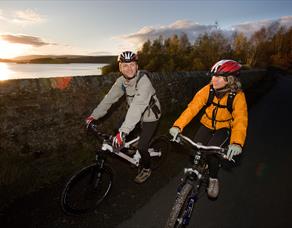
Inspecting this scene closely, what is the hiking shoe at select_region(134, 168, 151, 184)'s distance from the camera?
5.10m

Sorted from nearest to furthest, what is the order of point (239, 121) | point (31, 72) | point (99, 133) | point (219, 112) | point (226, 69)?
point (239, 121) < point (226, 69) < point (99, 133) < point (219, 112) < point (31, 72)

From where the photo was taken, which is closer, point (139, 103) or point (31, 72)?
point (139, 103)

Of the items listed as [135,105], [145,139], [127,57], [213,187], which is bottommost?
[213,187]

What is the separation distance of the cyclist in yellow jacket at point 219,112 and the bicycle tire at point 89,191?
4.81 feet

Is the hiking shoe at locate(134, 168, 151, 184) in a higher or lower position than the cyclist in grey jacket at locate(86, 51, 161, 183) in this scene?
lower

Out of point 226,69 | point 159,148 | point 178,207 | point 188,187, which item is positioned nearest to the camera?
point 178,207

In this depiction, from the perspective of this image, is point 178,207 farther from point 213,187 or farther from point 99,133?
point 99,133

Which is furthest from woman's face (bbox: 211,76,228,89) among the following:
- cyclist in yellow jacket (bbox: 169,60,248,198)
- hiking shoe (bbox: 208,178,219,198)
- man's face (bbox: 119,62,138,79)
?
hiking shoe (bbox: 208,178,219,198)

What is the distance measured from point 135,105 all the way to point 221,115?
57.0 inches

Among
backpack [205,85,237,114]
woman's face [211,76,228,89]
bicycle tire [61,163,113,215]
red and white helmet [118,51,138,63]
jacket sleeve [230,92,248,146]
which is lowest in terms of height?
bicycle tire [61,163,113,215]

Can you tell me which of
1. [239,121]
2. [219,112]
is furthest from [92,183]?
[239,121]

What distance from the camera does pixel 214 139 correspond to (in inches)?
162

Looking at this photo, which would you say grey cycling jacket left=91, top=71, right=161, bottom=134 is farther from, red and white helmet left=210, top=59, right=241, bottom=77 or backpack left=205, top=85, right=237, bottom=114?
red and white helmet left=210, top=59, right=241, bottom=77

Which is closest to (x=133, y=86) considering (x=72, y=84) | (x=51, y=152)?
(x=72, y=84)
